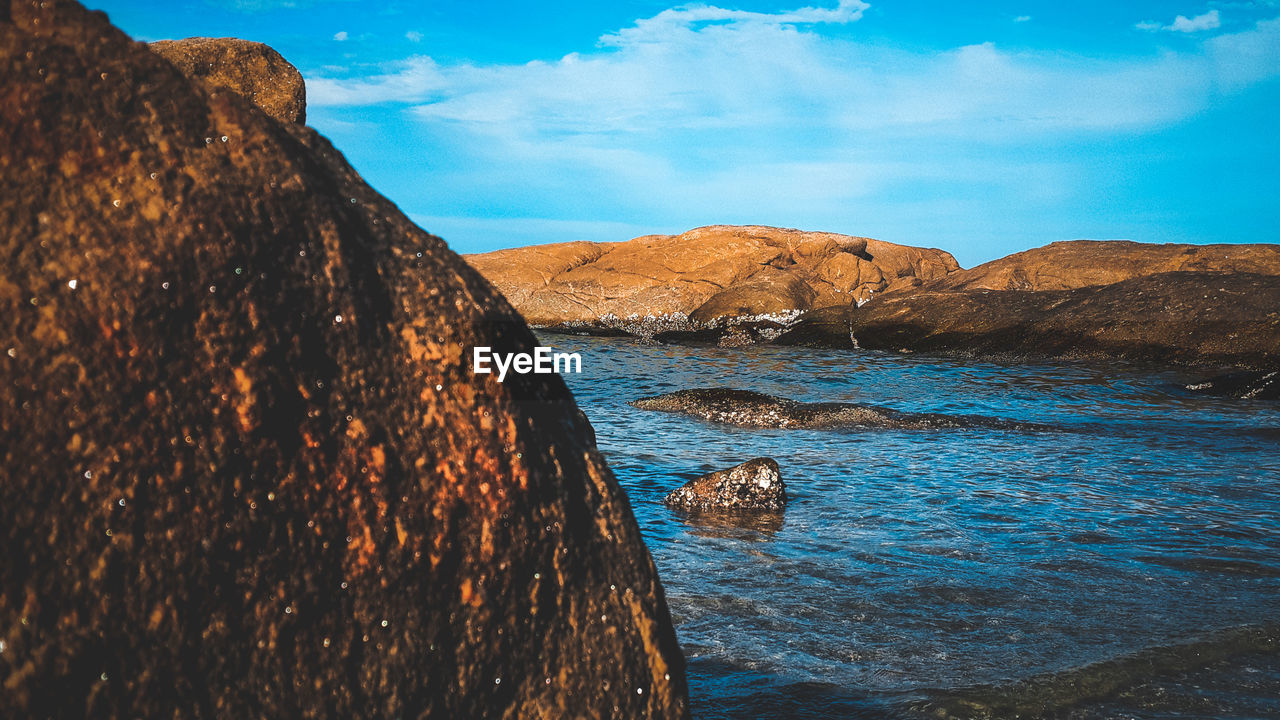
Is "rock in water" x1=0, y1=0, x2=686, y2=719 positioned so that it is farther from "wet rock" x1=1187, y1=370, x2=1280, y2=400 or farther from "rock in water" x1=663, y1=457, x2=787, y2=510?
"wet rock" x1=1187, y1=370, x2=1280, y2=400

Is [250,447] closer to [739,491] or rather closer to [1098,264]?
[739,491]

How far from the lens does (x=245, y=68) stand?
11.5 ft

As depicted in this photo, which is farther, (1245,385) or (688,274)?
(688,274)

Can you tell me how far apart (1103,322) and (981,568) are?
16.6 metres

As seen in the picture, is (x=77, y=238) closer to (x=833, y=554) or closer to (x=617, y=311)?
(x=833, y=554)

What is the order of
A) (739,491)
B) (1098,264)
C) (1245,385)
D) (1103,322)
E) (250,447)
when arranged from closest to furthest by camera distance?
(250,447)
(739,491)
(1245,385)
(1103,322)
(1098,264)

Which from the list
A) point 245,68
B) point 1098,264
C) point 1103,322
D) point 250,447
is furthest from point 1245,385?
point 250,447

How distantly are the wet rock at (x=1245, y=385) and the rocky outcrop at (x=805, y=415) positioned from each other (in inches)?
196

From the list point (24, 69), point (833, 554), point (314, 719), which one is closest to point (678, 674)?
point (314, 719)

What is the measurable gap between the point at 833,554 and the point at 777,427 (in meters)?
6.03

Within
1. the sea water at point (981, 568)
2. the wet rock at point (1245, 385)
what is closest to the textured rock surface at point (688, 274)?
the wet rock at point (1245, 385)

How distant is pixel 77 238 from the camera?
196cm

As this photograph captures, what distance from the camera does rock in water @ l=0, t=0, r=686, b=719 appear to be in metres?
1.89

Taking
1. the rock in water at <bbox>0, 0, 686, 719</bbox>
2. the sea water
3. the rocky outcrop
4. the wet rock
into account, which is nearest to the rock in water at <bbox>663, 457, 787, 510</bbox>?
the sea water
